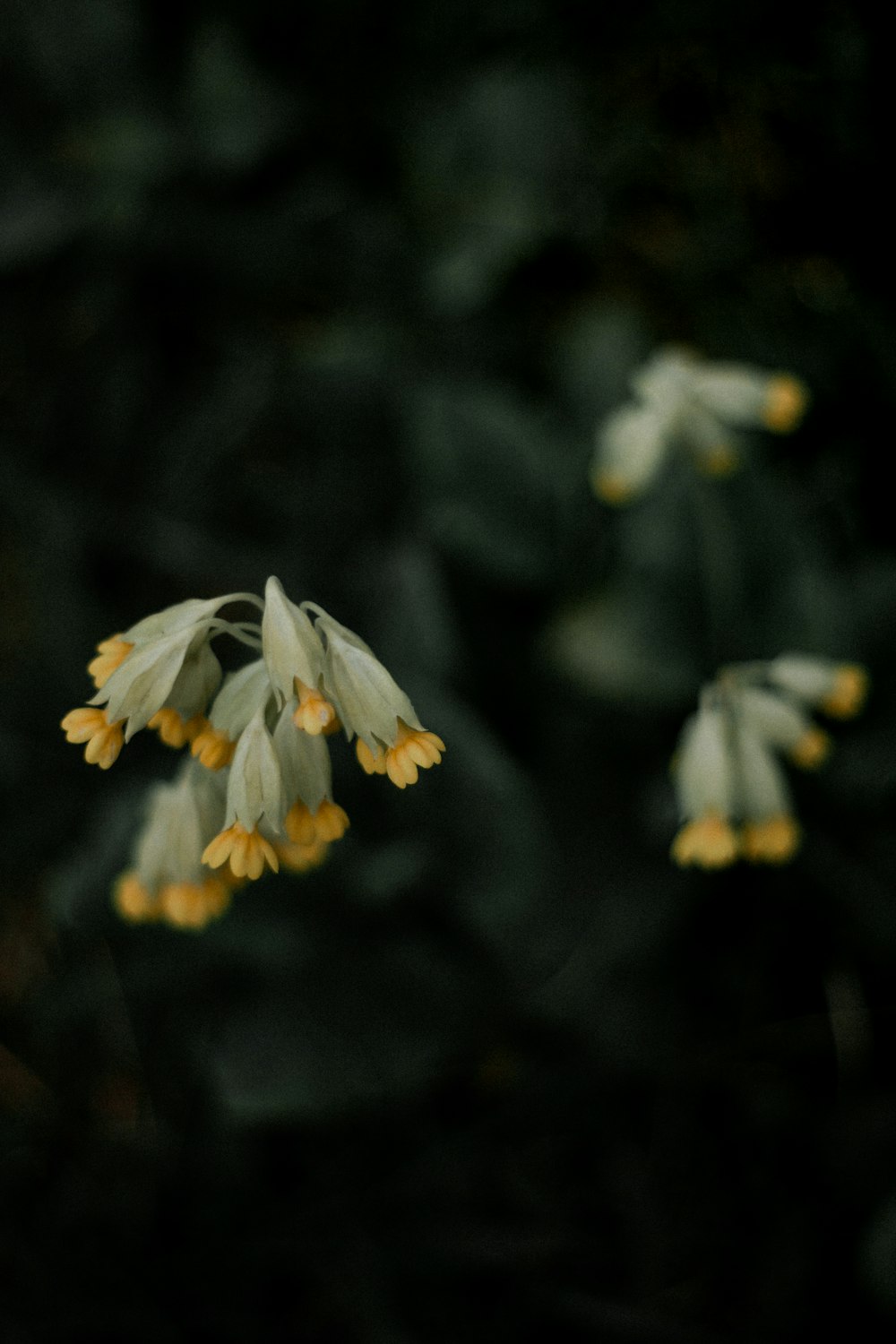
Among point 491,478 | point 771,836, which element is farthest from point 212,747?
point 491,478

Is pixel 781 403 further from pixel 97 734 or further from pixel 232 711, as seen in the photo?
pixel 97 734

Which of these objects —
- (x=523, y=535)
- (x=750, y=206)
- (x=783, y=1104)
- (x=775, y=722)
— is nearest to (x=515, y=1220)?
(x=783, y=1104)

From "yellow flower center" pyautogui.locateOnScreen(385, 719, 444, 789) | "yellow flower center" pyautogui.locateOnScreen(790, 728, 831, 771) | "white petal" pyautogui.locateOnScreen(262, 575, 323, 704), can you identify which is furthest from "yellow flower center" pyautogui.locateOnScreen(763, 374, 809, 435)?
"white petal" pyautogui.locateOnScreen(262, 575, 323, 704)

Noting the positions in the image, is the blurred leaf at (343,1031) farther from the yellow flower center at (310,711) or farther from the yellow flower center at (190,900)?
the yellow flower center at (310,711)

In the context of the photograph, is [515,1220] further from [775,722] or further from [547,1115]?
[775,722]

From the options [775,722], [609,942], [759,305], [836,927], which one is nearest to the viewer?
[775,722]

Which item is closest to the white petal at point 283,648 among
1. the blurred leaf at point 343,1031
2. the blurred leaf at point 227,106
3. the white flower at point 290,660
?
the white flower at point 290,660
